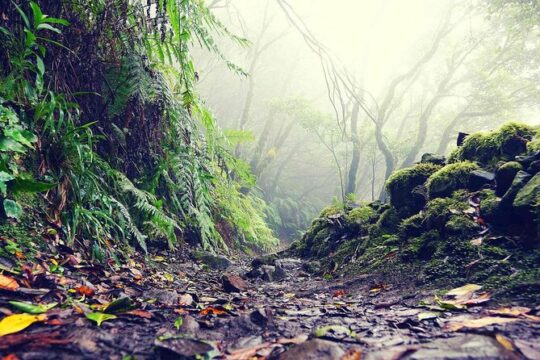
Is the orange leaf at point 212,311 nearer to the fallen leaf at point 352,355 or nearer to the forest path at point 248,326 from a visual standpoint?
the forest path at point 248,326

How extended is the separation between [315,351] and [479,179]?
2.54 m

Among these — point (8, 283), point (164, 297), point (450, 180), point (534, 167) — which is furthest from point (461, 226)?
point (8, 283)

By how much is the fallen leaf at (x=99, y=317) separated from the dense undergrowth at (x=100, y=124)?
0.75 m

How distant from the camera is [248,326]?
4.83 ft

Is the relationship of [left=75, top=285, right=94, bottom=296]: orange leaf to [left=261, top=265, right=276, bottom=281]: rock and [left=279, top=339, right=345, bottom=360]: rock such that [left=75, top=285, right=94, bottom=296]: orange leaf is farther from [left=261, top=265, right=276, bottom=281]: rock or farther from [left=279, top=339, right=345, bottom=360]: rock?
[left=261, top=265, right=276, bottom=281]: rock

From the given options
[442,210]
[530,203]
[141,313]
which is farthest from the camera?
[442,210]

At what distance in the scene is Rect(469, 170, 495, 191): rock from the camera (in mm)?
2863

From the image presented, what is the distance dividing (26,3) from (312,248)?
12.9 ft

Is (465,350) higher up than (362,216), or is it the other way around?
(362,216)

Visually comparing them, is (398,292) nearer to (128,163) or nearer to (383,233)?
(383,233)

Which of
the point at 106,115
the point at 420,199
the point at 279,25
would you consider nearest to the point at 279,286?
the point at 420,199

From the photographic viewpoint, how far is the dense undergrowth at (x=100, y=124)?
2.14m

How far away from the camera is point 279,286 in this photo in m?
2.92

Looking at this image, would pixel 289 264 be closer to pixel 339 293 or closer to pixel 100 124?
pixel 339 293
